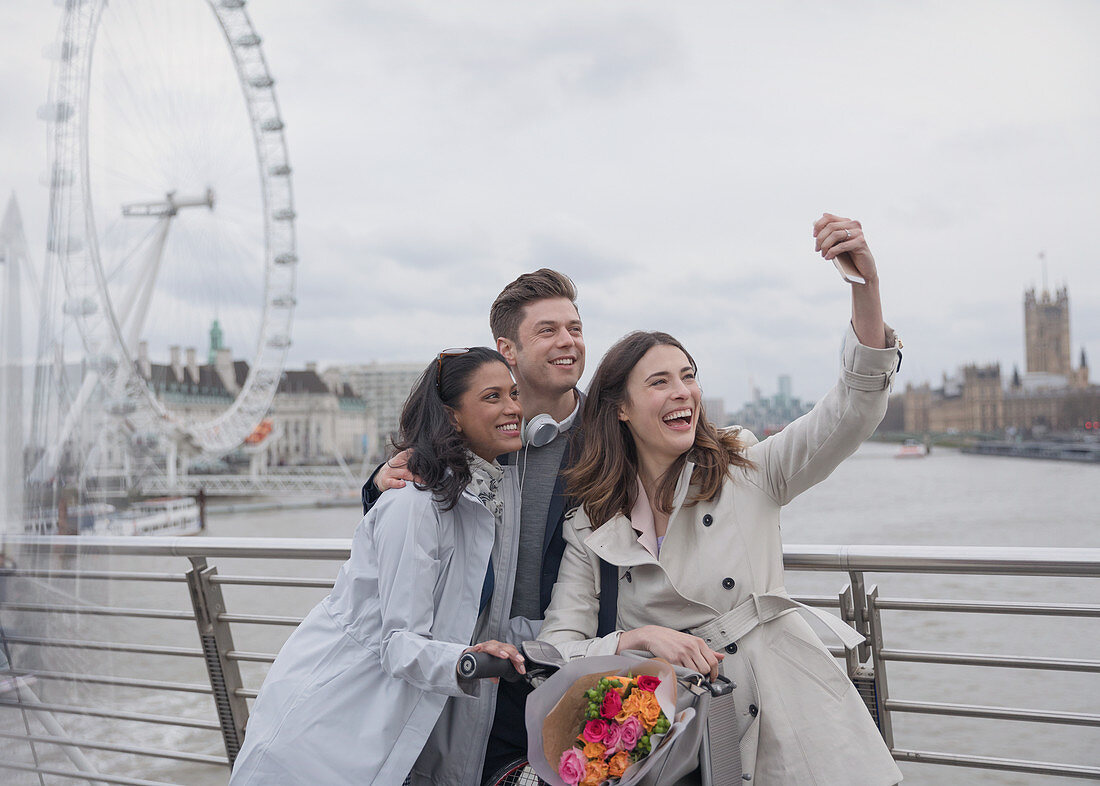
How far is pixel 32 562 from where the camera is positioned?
327 cm

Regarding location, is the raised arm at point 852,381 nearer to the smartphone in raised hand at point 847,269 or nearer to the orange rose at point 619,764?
the smartphone in raised hand at point 847,269

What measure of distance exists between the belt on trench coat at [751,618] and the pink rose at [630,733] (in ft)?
1.13

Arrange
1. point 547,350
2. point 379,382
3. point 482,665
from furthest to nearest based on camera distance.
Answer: point 379,382 < point 547,350 < point 482,665

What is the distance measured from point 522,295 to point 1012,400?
46.9m

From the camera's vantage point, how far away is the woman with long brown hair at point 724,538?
1.53m

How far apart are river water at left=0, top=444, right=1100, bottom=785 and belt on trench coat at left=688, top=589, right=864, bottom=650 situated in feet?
7.51

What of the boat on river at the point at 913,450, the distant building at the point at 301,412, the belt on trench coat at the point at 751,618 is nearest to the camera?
the belt on trench coat at the point at 751,618

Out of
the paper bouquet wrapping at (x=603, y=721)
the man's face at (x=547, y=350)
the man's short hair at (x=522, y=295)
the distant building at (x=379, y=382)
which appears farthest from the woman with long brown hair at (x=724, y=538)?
the distant building at (x=379, y=382)

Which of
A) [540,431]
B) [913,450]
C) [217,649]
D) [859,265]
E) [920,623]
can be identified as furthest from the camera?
[913,450]

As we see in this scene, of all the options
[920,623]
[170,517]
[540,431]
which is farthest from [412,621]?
[170,517]

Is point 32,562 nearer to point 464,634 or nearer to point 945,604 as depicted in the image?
point 464,634

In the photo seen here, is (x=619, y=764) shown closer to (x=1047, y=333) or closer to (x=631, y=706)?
(x=631, y=706)

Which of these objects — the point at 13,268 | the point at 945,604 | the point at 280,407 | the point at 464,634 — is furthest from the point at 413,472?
the point at 280,407

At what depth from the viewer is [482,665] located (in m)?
1.43
